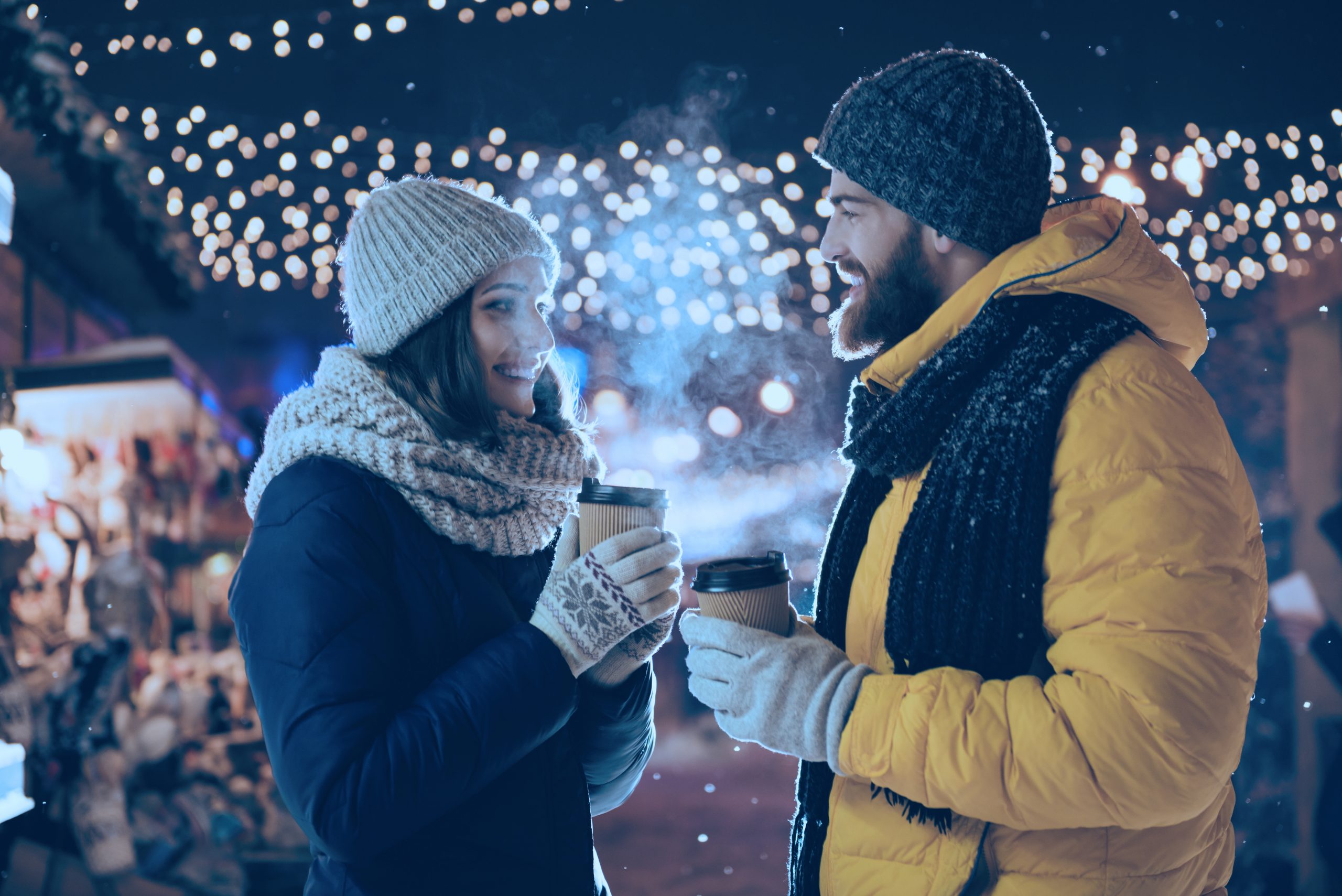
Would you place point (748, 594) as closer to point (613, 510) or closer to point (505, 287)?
point (613, 510)

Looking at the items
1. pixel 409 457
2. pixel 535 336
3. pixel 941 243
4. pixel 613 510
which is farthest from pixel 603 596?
pixel 941 243

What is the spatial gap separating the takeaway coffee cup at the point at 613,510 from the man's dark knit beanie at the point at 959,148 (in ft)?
2.02

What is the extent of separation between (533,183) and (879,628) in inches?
155

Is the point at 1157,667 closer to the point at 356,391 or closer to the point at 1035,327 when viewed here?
the point at 1035,327

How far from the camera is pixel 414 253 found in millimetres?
1334

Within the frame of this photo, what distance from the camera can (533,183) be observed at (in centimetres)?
443

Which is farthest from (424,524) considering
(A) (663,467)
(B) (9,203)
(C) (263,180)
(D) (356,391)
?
(A) (663,467)

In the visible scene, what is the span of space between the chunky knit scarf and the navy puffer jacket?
0.10 ft

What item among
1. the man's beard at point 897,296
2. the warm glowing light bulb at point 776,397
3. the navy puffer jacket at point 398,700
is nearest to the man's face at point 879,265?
the man's beard at point 897,296

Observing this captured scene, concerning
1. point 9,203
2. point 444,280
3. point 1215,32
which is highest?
point 1215,32

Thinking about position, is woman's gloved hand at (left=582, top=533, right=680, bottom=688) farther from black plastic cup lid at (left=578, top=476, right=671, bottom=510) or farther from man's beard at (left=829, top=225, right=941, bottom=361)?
man's beard at (left=829, top=225, right=941, bottom=361)

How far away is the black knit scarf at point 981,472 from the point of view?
935 millimetres

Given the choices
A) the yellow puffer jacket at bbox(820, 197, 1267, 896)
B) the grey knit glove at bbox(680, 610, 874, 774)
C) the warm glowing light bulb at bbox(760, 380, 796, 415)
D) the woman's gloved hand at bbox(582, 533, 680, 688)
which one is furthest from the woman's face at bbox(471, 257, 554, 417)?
the warm glowing light bulb at bbox(760, 380, 796, 415)

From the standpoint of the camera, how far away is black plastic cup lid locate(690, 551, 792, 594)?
1039mm
